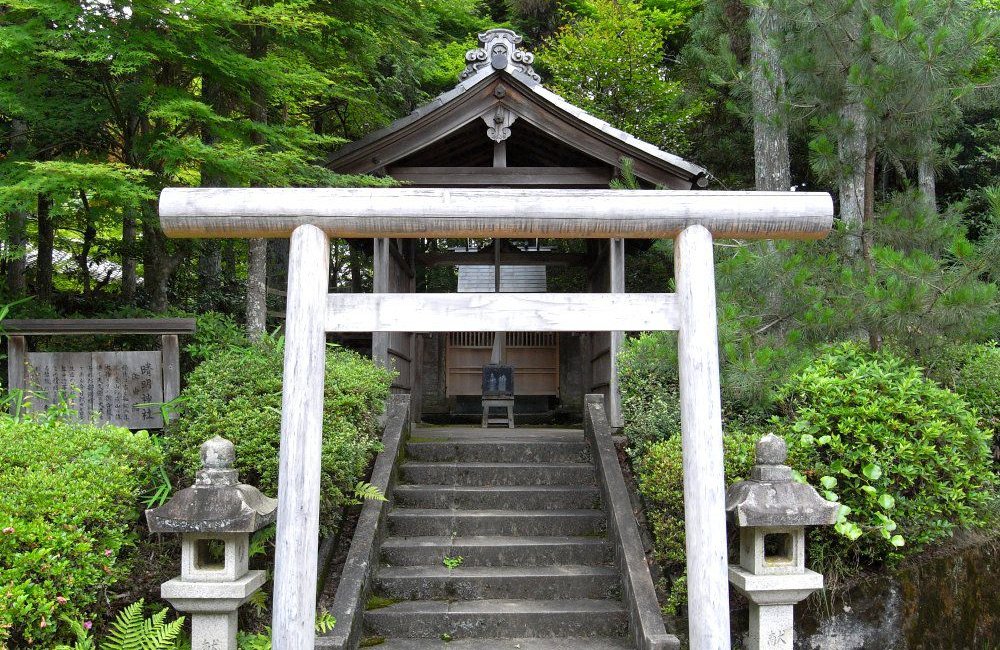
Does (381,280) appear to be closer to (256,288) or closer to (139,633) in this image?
(256,288)

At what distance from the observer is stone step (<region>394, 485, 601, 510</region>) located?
6.36 m

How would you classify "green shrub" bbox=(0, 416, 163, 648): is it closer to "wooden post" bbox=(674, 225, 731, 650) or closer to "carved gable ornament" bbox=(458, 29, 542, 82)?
"wooden post" bbox=(674, 225, 731, 650)

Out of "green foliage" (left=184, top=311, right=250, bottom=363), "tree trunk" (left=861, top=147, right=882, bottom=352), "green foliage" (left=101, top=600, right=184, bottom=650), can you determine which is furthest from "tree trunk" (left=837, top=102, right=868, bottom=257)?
"green foliage" (left=184, top=311, right=250, bottom=363)

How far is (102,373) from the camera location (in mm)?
6094

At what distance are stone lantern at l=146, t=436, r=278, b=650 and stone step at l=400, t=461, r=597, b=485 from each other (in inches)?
103

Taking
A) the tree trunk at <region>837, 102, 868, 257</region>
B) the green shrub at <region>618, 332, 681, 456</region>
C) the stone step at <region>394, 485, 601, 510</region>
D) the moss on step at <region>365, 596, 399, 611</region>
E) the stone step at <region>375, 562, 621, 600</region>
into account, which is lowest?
the moss on step at <region>365, 596, 399, 611</region>

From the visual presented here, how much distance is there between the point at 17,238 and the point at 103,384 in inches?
120

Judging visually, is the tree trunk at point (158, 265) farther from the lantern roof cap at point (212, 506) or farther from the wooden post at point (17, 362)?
the lantern roof cap at point (212, 506)

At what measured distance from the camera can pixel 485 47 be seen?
8.47 m

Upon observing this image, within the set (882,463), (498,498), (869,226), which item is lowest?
(498,498)

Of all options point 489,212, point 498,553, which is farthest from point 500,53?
point 498,553

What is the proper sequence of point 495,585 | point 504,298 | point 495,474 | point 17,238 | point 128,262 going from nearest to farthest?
point 504,298, point 495,585, point 495,474, point 17,238, point 128,262

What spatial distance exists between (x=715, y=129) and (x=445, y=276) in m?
6.40

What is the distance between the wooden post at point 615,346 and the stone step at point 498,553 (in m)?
2.32
